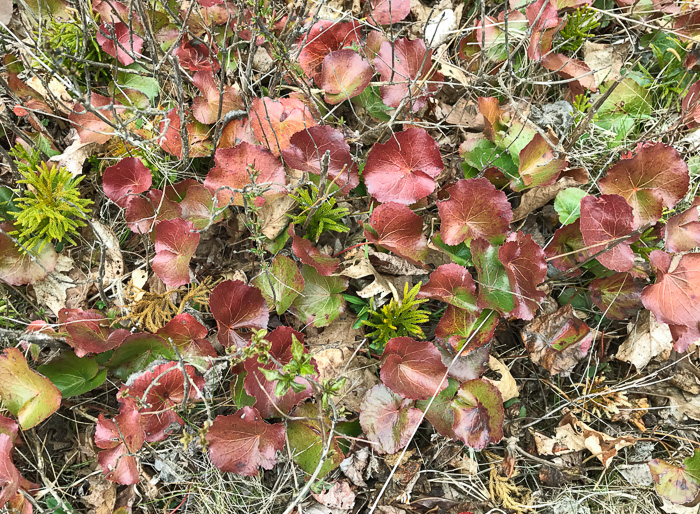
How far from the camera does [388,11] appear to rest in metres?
1.93

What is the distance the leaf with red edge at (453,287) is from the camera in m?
1.58

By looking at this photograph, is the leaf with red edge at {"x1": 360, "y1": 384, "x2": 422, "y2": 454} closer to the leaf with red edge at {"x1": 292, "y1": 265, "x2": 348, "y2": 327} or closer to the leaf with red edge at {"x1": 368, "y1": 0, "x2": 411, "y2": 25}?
the leaf with red edge at {"x1": 292, "y1": 265, "x2": 348, "y2": 327}

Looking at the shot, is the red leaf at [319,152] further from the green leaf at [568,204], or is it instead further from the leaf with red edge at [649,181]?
the leaf with red edge at [649,181]

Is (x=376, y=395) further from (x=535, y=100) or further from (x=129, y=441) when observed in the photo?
(x=535, y=100)

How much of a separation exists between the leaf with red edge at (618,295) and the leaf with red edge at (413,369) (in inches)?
26.0

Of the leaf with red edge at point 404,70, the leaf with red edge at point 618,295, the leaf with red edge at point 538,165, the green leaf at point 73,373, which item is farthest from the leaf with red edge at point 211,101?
the leaf with red edge at point 618,295

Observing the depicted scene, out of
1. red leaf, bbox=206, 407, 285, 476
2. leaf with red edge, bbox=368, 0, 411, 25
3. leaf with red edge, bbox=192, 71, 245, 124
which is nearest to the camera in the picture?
red leaf, bbox=206, 407, 285, 476

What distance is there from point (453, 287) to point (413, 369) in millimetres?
300

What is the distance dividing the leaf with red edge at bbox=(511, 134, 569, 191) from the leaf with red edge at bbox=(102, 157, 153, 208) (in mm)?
1294

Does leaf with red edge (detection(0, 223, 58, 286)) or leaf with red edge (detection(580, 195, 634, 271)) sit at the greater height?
leaf with red edge (detection(0, 223, 58, 286))

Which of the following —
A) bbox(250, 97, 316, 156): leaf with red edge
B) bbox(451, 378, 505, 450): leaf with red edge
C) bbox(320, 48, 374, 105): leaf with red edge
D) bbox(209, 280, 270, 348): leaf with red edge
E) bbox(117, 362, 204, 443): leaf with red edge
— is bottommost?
bbox(451, 378, 505, 450): leaf with red edge

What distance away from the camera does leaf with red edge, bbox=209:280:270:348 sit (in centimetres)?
151

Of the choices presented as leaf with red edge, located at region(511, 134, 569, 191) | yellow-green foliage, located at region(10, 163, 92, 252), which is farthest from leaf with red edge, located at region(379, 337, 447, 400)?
yellow-green foliage, located at region(10, 163, 92, 252)

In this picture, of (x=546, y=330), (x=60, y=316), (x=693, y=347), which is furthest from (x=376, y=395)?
(x=693, y=347)
